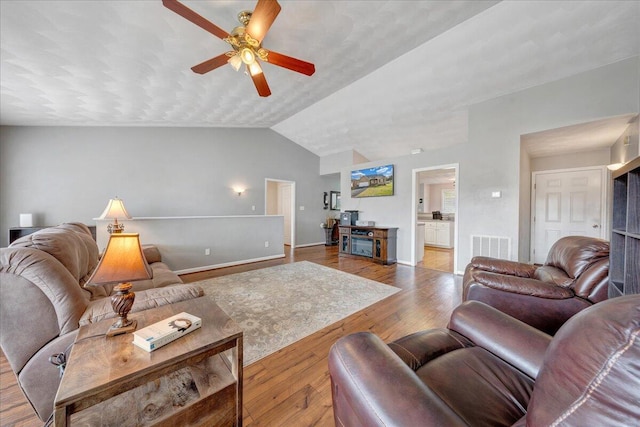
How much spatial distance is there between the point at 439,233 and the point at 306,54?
5867mm

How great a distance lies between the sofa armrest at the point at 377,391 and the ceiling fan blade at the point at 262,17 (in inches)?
84.5

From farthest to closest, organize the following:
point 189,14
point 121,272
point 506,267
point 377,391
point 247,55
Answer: point 506,267, point 247,55, point 189,14, point 121,272, point 377,391

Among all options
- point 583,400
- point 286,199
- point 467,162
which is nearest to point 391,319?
point 583,400

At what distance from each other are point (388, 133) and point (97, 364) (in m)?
5.53

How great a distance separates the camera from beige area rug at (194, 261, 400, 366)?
2.05 meters

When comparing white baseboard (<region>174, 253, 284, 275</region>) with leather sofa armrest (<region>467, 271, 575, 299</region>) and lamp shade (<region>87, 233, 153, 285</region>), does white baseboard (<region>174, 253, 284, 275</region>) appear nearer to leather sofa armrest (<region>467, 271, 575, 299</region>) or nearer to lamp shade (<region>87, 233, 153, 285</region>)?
lamp shade (<region>87, 233, 153, 285</region>)

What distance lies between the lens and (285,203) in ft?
24.0

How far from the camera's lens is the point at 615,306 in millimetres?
464

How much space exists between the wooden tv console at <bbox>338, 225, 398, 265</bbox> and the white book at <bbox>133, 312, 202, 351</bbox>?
4041 millimetres

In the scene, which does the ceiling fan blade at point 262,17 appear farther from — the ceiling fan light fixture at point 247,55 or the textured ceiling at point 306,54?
the textured ceiling at point 306,54

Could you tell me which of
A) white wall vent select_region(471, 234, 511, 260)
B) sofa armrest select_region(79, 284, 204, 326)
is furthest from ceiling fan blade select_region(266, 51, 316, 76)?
white wall vent select_region(471, 234, 511, 260)

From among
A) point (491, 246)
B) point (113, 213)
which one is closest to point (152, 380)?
point (113, 213)

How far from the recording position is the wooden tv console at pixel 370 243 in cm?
468

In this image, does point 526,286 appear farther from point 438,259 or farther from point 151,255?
point 151,255
